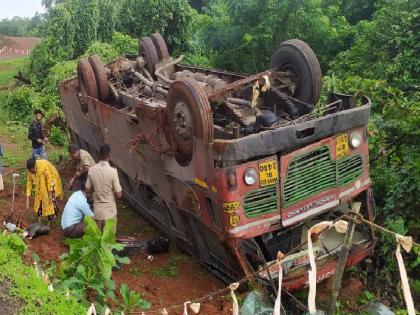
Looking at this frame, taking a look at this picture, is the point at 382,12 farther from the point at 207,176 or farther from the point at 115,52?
the point at 207,176

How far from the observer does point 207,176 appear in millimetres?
4957

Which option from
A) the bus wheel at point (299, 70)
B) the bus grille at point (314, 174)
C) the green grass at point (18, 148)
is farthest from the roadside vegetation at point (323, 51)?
the bus wheel at point (299, 70)

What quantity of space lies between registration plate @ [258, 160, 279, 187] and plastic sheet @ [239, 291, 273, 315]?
1012mm

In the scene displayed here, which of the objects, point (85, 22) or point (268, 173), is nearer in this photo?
point (268, 173)

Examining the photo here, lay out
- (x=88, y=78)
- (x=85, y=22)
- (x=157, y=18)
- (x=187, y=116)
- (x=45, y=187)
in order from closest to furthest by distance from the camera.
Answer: (x=187, y=116) → (x=45, y=187) → (x=88, y=78) → (x=85, y=22) → (x=157, y=18)

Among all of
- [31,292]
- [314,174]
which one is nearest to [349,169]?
[314,174]

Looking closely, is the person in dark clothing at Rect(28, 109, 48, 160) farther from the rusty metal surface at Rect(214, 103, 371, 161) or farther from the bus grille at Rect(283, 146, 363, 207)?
Answer: the bus grille at Rect(283, 146, 363, 207)

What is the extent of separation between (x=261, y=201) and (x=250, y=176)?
28 cm

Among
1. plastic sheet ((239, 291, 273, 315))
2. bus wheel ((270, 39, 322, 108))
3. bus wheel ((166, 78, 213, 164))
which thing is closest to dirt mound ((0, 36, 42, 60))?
bus wheel ((270, 39, 322, 108))

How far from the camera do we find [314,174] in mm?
5129

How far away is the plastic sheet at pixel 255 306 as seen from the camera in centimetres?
470

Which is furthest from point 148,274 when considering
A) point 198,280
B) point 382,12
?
point 382,12

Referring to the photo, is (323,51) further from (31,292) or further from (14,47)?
(14,47)

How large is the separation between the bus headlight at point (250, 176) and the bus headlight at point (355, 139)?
1.19 metres
